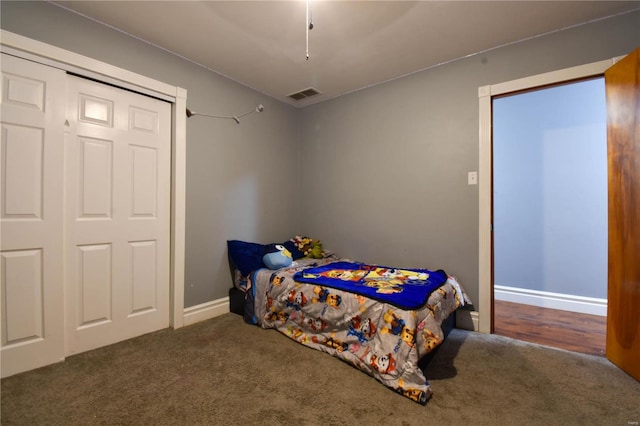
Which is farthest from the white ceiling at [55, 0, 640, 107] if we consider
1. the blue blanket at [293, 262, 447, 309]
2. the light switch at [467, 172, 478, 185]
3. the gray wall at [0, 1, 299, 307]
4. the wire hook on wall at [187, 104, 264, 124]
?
the blue blanket at [293, 262, 447, 309]

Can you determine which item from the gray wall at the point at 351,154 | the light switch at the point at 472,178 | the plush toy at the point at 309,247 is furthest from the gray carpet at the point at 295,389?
the light switch at the point at 472,178

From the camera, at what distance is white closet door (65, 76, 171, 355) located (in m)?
2.06

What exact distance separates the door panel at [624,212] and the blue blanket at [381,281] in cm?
109

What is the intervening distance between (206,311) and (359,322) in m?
1.63

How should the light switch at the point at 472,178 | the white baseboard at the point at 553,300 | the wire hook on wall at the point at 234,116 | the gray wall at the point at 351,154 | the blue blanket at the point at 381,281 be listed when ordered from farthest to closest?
1. the white baseboard at the point at 553,300
2. the wire hook on wall at the point at 234,116
3. the light switch at the point at 472,178
4. the gray wall at the point at 351,154
5. the blue blanket at the point at 381,281

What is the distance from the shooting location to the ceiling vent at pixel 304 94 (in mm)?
3344

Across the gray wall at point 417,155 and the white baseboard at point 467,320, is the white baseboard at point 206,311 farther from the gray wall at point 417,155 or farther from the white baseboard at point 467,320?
the white baseboard at point 467,320

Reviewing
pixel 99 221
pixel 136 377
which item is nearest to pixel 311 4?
pixel 99 221

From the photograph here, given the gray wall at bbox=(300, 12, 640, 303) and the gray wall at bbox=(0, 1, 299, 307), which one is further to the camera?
the gray wall at bbox=(300, 12, 640, 303)

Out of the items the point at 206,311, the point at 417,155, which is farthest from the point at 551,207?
the point at 206,311

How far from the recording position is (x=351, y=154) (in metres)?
3.38

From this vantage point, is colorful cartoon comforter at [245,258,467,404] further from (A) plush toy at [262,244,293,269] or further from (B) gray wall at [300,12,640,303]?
(B) gray wall at [300,12,640,303]

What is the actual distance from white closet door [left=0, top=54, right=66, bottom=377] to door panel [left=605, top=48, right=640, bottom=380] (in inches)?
148

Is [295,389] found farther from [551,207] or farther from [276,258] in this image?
[551,207]
